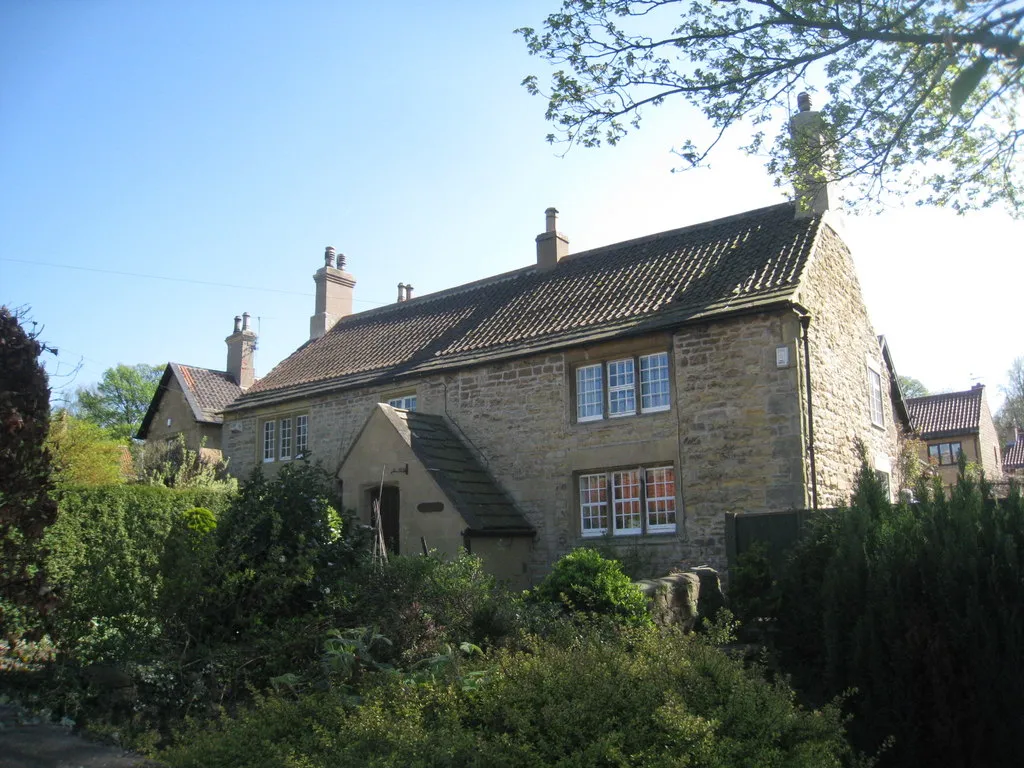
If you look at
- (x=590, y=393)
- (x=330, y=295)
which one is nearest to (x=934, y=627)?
(x=590, y=393)

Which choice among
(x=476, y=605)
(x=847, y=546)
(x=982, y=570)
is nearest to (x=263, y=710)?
(x=476, y=605)

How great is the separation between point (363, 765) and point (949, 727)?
4.74 m

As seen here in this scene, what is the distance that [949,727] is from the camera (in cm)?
702

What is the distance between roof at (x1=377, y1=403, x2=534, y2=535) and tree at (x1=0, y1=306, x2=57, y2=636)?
877cm

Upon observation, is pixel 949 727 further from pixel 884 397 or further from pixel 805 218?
pixel 884 397

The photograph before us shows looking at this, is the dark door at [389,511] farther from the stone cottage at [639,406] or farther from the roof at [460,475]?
the roof at [460,475]

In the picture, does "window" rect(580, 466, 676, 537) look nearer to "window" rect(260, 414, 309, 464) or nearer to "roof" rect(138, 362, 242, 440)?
"window" rect(260, 414, 309, 464)

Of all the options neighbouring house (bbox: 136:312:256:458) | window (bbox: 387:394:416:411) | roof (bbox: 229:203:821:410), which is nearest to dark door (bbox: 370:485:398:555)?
window (bbox: 387:394:416:411)

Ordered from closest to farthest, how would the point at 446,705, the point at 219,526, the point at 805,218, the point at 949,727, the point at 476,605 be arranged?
1. the point at 446,705
2. the point at 949,727
3. the point at 476,605
4. the point at 219,526
5. the point at 805,218

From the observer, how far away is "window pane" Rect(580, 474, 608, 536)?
16.7 m

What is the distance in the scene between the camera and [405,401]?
20.4m

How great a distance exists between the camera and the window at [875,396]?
62.0 ft

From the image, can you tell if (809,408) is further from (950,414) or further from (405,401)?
(950,414)

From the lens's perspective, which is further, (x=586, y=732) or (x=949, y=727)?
(x=949, y=727)
